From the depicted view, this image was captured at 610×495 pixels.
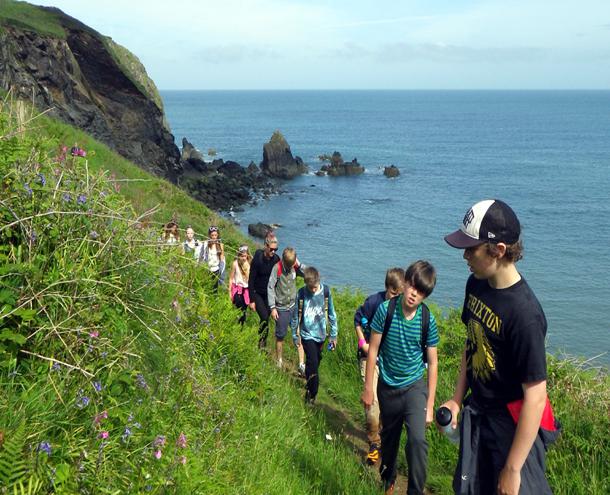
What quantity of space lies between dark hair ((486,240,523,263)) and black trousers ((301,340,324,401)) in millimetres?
4598

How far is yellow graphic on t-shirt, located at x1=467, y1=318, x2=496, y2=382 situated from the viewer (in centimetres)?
351

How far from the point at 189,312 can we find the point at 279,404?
137cm

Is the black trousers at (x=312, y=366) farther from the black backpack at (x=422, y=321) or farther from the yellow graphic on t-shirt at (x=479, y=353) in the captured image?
the yellow graphic on t-shirt at (x=479, y=353)

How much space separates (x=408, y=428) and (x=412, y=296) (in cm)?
116

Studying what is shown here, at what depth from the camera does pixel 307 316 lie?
780cm

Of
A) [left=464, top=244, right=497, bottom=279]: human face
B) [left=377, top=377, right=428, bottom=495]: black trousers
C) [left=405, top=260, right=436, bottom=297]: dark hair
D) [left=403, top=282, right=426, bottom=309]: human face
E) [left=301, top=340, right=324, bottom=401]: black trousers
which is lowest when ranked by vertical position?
[left=301, top=340, right=324, bottom=401]: black trousers

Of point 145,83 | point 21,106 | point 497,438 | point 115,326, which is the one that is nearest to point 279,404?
point 115,326

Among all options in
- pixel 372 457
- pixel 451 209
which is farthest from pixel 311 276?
pixel 451 209

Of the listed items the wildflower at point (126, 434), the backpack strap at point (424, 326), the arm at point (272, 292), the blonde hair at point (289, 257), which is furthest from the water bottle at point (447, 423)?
the arm at point (272, 292)

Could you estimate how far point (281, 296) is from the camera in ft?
29.4

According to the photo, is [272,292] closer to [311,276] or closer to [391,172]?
[311,276]

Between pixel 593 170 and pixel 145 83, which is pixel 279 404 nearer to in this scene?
pixel 145 83

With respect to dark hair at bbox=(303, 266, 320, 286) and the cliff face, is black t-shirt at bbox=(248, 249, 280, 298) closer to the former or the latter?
dark hair at bbox=(303, 266, 320, 286)

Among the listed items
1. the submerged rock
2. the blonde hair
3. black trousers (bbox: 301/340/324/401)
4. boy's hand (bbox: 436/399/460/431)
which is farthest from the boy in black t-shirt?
the submerged rock
